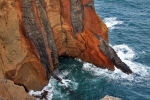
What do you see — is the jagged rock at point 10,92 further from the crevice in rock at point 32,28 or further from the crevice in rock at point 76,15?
the crevice in rock at point 76,15

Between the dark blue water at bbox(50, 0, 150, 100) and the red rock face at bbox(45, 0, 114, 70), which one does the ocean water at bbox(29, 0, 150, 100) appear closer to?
the dark blue water at bbox(50, 0, 150, 100)

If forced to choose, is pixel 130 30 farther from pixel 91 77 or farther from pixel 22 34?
pixel 22 34

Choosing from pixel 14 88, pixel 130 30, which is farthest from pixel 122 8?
pixel 14 88

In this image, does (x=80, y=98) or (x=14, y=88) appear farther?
(x=80, y=98)

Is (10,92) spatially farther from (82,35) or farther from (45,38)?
(82,35)

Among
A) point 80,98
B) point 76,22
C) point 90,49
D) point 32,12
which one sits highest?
point 32,12

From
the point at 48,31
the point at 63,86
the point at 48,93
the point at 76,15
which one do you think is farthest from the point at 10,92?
the point at 76,15

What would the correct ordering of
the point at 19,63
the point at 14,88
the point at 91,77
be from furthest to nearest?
the point at 91,77
the point at 19,63
the point at 14,88

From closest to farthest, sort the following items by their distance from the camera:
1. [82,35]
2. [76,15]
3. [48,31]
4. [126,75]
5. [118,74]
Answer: [48,31] < [126,75] < [118,74] < [76,15] < [82,35]

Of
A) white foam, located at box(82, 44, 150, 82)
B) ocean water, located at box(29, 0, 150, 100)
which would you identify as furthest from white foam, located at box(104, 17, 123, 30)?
white foam, located at box(82, 44, 150, 82)
